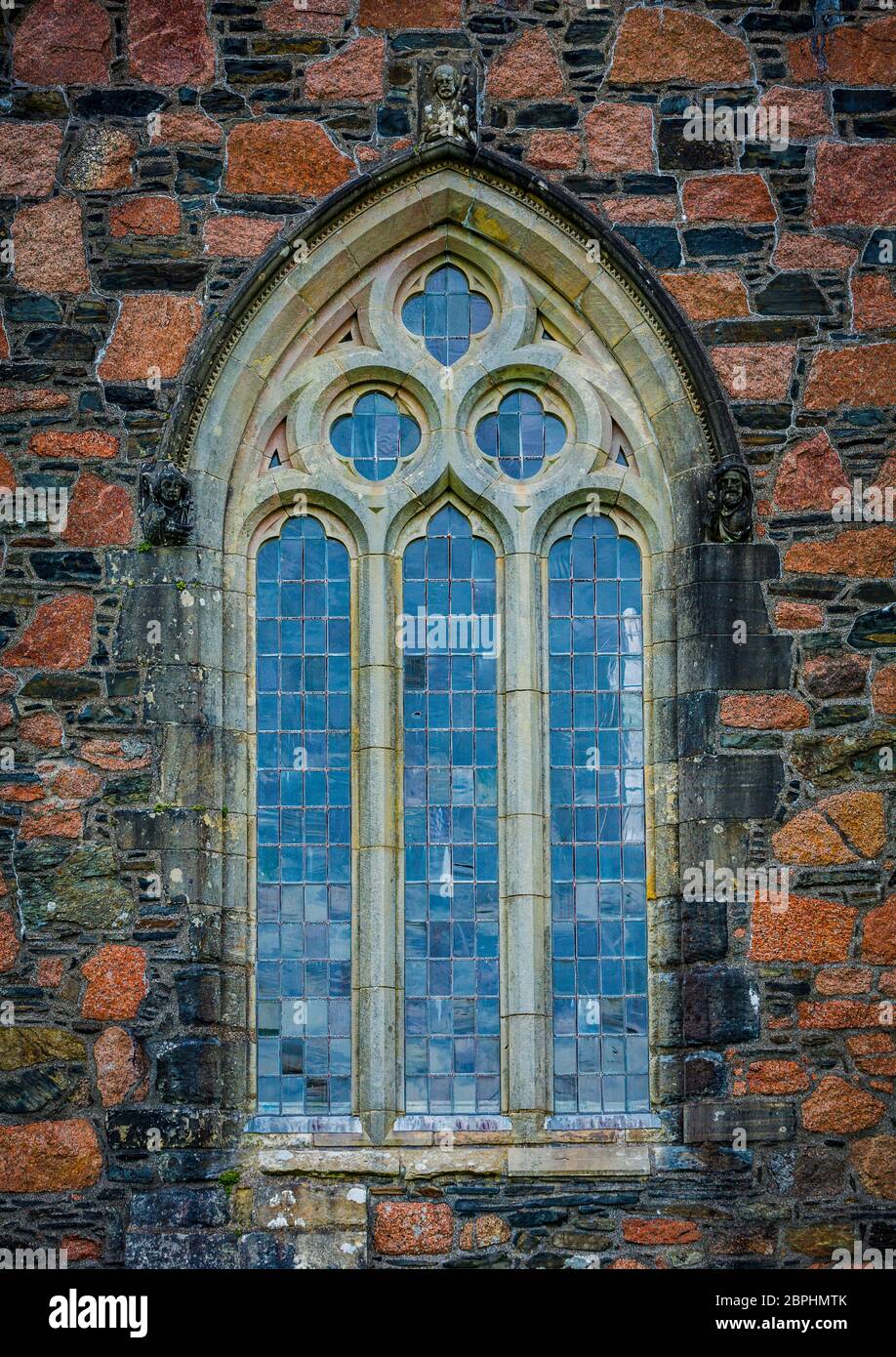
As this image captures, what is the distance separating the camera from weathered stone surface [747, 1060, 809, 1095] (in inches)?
465

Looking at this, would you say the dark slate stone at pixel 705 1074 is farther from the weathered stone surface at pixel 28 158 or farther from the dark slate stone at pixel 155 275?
the weathered stone surface at pixel 28 158

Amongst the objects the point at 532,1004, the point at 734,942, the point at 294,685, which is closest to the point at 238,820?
the point at 294,685

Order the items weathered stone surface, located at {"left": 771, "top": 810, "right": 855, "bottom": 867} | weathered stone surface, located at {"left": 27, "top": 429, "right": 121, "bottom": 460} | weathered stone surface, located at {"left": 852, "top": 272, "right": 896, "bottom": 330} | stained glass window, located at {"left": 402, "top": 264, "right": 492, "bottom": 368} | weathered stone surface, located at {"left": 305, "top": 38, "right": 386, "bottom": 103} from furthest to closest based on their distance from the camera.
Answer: stained glass window, located at {"left": 402, "top": 264, "right": 492, "bottom": 368} < weathered stone surface, located at {"left": 305, "top": 38, "right": 386, "bottom": 103} < weathered stone surface, located at {"left": 852, "top": 272, "right": 896, "bottom": 330} < weathered stone surface, located at {"left": 27, "top": 429, "right": 121, "bottom": 460} < weathered stone surface, located at {"left": 771, "top": 810, "right": 855, "bottom": 867}

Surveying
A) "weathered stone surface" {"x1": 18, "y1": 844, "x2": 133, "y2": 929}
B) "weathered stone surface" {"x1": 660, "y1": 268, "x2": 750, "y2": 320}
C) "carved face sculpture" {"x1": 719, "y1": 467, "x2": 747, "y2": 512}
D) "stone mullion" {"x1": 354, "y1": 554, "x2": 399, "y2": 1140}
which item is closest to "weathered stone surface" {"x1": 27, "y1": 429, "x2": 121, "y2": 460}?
"stone mullion" {"x1": 354, "y1": 554, "x2": 399, "y2": 1140}

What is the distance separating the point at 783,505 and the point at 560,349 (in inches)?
58.5

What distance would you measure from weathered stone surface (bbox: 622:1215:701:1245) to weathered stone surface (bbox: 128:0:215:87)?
624cm

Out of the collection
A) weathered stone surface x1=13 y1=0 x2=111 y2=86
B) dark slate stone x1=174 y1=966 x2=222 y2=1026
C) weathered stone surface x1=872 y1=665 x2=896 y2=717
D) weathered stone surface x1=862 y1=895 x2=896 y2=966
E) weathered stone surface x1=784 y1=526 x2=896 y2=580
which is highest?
weathered stone surface x1=13 y1=0 x2=111 y2=86

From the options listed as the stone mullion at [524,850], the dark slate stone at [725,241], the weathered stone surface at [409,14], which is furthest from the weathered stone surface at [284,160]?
the stone mullion at [524,850]

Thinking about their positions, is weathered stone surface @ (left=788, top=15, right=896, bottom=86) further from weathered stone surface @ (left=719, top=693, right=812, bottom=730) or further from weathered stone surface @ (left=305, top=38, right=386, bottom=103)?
weathered stone surface @ (left=719, top=693, right=812, bottom=730)

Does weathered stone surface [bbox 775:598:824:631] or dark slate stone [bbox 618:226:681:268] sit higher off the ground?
dark slate stone [bbox 618:226:681:268]

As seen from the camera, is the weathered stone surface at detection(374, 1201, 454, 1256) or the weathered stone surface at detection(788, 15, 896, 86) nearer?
the weathered stone surface at detection(374, 1201, 454, 1256)

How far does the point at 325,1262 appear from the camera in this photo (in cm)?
1170

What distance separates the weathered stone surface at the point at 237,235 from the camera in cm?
1264

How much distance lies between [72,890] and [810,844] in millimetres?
3644
